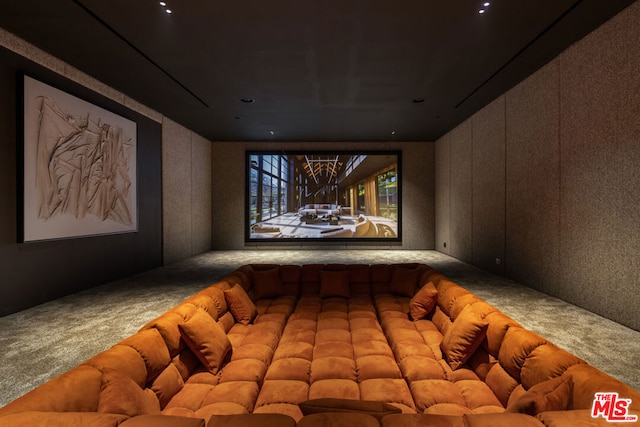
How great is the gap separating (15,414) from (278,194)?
28.1 ft

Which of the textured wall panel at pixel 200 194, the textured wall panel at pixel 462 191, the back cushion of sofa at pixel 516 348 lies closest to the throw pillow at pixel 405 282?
the back cushion of sofa at pixel 516 348

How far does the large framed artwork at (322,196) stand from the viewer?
916 centimetres

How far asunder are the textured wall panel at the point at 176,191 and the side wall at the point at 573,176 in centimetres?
670

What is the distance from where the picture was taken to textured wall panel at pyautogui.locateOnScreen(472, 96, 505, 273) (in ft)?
18.4

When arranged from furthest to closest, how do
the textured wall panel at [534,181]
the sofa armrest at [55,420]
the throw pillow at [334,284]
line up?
the textured wall panel at [534,181]
the throw pillow at [334,284]
the sofa armrest at [55,420]

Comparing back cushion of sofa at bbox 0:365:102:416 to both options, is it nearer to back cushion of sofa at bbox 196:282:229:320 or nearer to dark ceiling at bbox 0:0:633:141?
back cushion of sofa at bbox 196:282:229:320

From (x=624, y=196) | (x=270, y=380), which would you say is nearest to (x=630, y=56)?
(x=624, y=196)

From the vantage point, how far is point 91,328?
10.4ft

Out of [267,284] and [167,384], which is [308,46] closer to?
[267,284]

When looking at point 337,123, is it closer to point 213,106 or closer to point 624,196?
point 213,106

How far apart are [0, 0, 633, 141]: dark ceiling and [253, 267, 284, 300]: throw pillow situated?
2.75m

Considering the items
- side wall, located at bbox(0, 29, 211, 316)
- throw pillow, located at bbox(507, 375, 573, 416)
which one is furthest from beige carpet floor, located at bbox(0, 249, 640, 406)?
throw pillow, located at bbox(507, 375, 573, 416)

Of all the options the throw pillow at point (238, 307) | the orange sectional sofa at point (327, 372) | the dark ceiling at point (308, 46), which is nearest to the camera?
the orange sectional sofa at point (327, 372)

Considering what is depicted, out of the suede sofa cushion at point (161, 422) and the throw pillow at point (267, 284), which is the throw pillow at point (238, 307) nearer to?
the throw pillow at point (267, 284)
